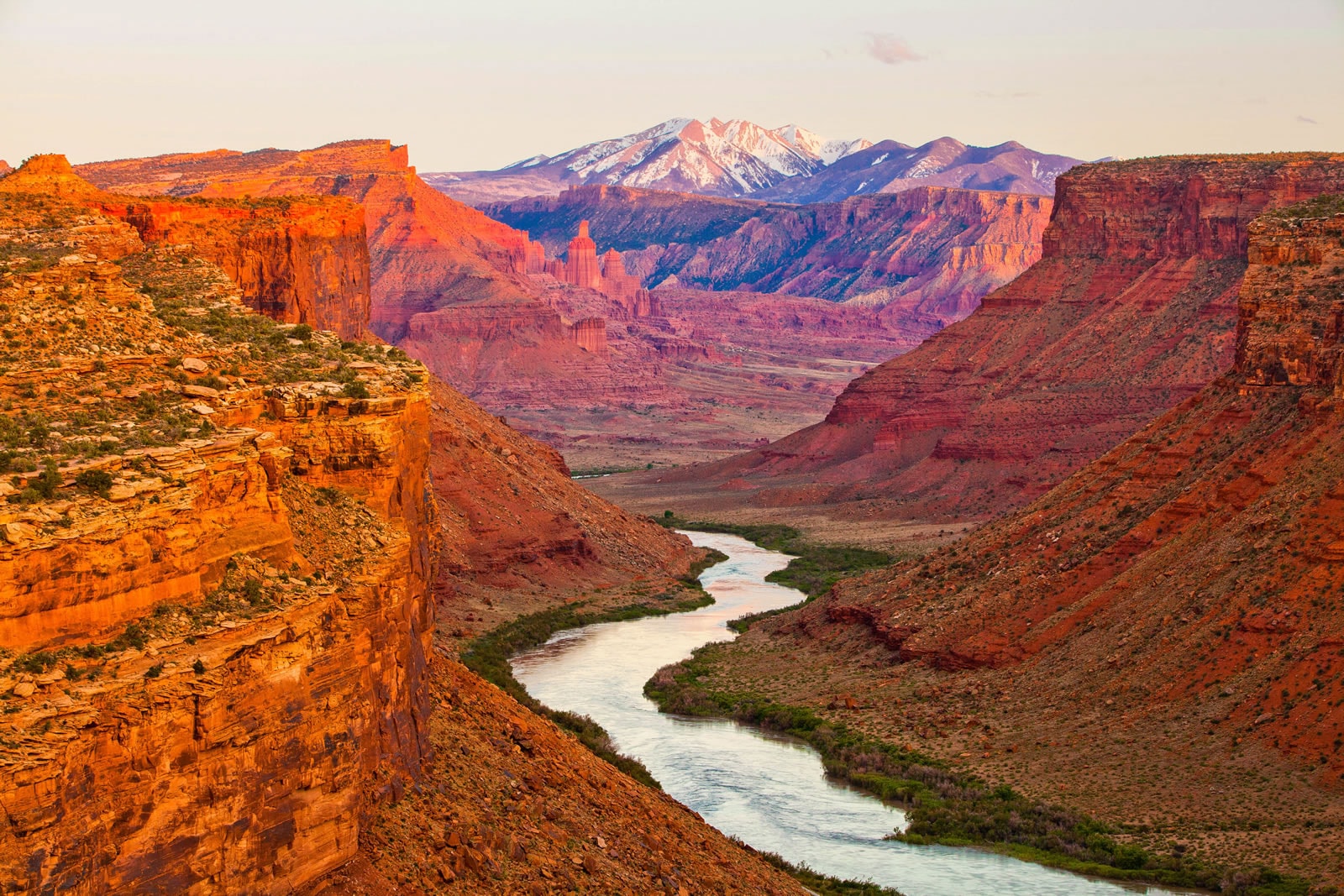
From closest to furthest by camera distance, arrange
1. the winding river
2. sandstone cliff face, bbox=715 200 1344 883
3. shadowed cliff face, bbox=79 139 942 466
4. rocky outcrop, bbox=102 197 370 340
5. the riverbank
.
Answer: the riverbank < the winding river < sandstone cliff face, bbox=715 200 1344 883 < rocky outcrop, bbox=102 197 370 340 < shadowed cliff face, bbox=79 139 942 466

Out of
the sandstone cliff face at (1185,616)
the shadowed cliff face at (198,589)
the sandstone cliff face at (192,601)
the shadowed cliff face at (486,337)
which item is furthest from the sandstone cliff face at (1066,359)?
the sandstone cliff face at (192,601)

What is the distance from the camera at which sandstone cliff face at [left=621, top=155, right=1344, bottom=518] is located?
10225 centimetres


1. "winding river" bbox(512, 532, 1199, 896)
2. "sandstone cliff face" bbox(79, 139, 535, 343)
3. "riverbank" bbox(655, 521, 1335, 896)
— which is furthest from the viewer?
"sandstone cliff face" bbox(79, 139, 535, 343)

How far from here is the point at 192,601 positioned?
17.8 metres

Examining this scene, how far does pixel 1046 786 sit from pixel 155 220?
2852cm

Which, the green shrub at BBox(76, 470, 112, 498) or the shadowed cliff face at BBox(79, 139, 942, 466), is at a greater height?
the green shrub at BBox(76, 470, 112, 498)

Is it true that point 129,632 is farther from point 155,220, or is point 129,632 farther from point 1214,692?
point 155,220

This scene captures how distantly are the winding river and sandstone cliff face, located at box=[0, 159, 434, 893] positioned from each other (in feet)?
59.0

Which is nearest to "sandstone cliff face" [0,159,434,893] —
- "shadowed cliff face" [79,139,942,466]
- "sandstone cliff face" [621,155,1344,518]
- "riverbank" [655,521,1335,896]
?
"riverbank" [655,521,1335,896]

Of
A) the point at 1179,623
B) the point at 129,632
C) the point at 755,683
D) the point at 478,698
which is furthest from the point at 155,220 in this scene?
the point at 129,632

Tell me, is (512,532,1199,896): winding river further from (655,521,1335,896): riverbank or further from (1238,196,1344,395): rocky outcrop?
(1238,196,1344,395): rocky outcrop

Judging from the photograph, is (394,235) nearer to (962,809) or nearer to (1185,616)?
(1185,616)

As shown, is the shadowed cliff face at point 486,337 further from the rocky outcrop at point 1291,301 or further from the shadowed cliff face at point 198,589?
the shadowed cliff face at point 198,589

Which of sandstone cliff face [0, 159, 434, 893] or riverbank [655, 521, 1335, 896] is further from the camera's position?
riverbank [655, 521, 1335, 896]
